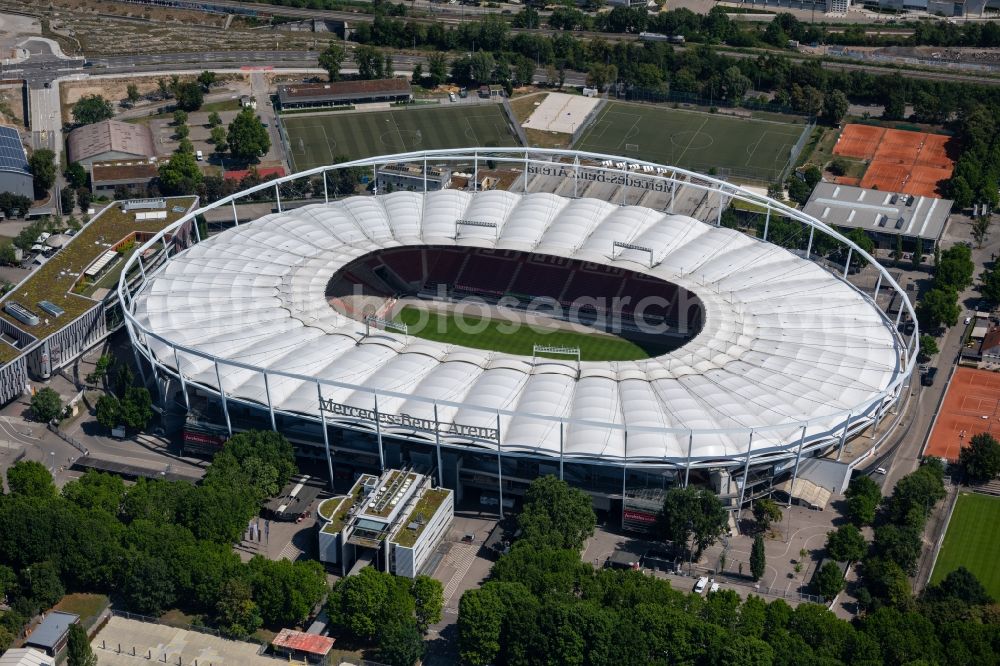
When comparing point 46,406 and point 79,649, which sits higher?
point 46,406

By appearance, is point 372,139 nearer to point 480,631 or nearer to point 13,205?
point 13,205

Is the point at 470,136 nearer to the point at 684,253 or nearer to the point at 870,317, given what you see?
the point at 684,253

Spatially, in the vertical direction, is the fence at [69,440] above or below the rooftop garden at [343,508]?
below

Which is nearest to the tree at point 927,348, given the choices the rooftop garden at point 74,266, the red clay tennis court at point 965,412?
the red clay tennis court at point 965,412

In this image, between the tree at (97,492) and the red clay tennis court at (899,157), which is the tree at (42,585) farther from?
the red clay tennis court at (899,157)

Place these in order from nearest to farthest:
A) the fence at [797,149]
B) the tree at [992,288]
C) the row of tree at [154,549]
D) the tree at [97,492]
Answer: the row of tree at [154,549] → the tree at [97,492] → the tree at [992,288] → the fence at [797,149]

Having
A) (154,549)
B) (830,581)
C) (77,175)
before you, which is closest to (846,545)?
(830,581)

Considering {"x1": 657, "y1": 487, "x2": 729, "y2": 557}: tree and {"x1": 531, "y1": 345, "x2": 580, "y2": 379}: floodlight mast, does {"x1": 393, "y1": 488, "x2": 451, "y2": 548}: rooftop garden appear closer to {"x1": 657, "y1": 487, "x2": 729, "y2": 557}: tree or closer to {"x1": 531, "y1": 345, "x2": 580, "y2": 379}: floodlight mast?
{"x1": 531, "y1": 345, "x2": 580, "y2": 379}: floodlight mast
